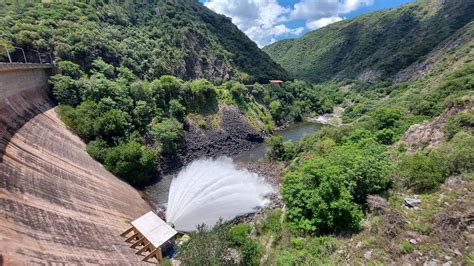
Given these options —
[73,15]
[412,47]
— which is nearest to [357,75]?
[412,47]

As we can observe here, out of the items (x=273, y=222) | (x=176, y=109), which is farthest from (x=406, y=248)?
(x=176, y=109)

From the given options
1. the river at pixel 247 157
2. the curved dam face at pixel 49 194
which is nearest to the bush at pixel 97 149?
the curved dam face at pixel 49 194

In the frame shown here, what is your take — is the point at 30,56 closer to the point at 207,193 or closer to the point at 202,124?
the point at 202,124

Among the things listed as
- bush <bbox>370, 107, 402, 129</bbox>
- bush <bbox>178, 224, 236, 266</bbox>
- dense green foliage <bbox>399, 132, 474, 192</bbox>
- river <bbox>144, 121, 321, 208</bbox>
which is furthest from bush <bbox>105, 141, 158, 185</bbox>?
bush <bbox>370, 107, 402, 129</bbox>

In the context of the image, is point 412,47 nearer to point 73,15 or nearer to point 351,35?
point 351,35

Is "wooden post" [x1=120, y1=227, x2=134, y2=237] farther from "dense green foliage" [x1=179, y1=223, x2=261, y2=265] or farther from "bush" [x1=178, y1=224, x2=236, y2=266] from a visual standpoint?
"bush" [x1=178, y1=224, x2=236, y2=266]

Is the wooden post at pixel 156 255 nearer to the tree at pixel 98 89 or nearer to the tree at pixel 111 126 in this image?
the tree at pixel 111 126

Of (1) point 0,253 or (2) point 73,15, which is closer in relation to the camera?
(1) point 0,253
